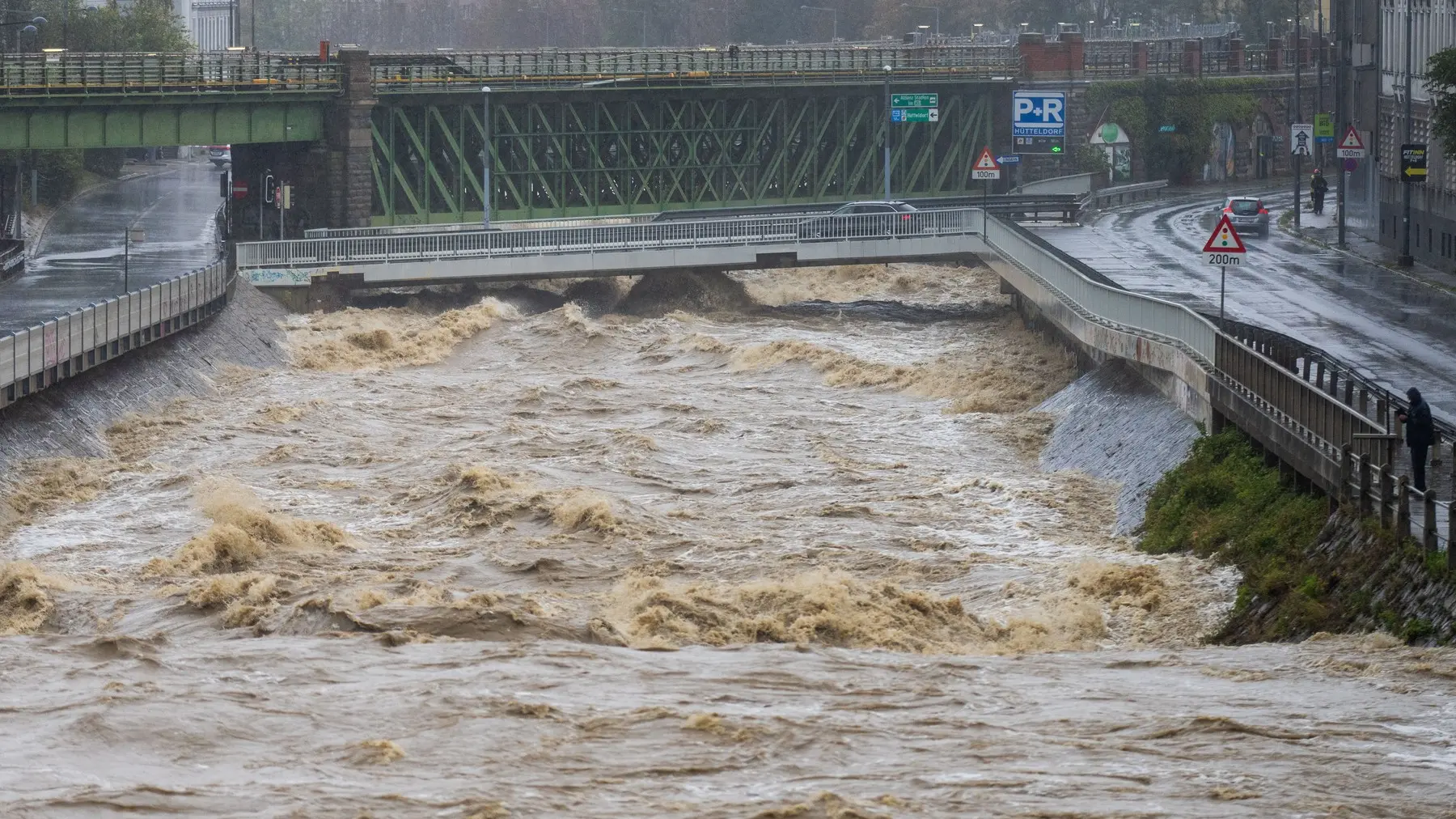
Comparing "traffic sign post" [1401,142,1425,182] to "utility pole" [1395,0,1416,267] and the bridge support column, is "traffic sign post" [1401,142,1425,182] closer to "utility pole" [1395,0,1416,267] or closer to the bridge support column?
"utility pole" [1395,0,1416,267]

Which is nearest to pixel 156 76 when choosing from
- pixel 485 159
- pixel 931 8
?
pixel 485 159

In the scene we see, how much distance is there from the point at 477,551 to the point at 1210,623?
1079 centimetres

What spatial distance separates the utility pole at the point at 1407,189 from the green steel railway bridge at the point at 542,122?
20.2 m

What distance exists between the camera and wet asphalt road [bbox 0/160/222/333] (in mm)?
55500

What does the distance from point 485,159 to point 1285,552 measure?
1834 inches

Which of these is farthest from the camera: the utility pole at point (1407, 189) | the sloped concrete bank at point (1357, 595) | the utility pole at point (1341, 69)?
the utility pole at point (1341, 69)

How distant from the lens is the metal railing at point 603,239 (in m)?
60.3

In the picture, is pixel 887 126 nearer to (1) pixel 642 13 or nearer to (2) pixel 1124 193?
(2) pixel 1124 193

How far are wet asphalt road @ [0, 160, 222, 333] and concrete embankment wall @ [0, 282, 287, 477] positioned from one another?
11.1 ft

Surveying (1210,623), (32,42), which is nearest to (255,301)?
(1210,623)

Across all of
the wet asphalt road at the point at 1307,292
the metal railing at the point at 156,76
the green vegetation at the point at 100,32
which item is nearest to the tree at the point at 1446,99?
the wet asphalt road at the point at 1307,292

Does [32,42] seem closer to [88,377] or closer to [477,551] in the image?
[88,377]

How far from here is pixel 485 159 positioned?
70.4 meters

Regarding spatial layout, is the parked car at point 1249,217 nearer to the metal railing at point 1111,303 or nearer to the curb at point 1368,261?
the curb at point 1368,261
